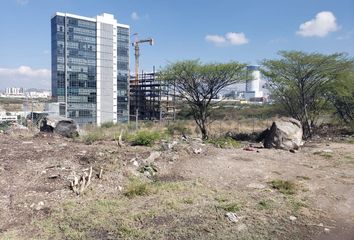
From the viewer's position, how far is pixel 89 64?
50.1 metres

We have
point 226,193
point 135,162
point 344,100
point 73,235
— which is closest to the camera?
point 73,235

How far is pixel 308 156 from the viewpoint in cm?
983

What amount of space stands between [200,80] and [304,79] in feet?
16.8

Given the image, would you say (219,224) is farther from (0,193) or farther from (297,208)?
(0,193)

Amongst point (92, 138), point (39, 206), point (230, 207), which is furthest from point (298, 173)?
point (92, 138)

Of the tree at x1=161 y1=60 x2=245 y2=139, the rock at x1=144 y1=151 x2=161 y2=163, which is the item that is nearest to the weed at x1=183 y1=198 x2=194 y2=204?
the rock at x1=144 y1=151 x2=161 y2=163

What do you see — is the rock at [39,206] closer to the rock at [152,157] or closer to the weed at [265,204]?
the rock at [152,157]

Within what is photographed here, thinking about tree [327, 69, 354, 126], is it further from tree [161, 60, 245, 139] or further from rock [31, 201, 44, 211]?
rock [31, 201, 44, 211]

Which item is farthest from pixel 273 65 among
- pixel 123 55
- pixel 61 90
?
pixel 123 55

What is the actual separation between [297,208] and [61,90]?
46.6 m

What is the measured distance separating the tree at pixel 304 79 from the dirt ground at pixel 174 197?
7.70m

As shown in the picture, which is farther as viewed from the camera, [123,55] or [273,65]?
[123,55]

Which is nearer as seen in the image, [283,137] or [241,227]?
[241,227]

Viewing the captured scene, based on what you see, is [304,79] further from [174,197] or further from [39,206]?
[39,206]
